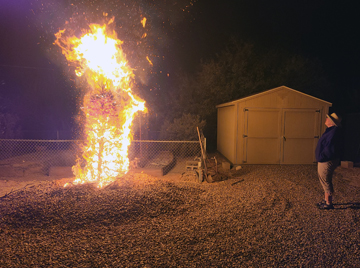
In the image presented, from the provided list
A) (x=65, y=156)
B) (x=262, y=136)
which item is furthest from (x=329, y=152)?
(x=65, y=156)

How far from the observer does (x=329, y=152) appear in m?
4.95

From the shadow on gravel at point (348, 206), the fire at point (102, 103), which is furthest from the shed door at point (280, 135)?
the fire at point (102, 103)

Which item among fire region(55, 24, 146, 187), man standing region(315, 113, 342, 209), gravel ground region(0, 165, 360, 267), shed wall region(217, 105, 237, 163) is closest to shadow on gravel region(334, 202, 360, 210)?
gravel ground region(0, 165, 360, 267)

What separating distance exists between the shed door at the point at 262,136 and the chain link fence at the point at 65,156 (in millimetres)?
2158

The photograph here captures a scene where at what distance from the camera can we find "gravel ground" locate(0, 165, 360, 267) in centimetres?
340

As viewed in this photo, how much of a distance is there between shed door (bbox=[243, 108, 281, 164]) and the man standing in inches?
169

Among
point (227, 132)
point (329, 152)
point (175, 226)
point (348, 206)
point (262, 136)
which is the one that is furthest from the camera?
point (227, 132)

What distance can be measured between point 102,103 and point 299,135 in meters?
7.75

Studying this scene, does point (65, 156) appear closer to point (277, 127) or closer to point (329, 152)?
point (277, 127)

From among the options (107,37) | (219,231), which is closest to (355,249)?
(219,231)

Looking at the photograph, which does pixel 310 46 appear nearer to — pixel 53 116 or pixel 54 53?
pixel 54 53

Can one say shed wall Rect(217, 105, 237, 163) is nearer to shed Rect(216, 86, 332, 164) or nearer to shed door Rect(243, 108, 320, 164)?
shed Rect(216, 86, 332, 164)

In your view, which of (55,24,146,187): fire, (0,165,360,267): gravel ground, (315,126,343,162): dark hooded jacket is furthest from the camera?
(55,24,146,187): fire

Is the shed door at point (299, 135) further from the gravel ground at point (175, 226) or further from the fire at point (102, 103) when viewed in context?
the fire at point (102, 103)
